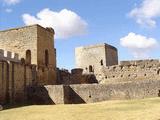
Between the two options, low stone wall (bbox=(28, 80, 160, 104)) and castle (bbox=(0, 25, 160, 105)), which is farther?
castle (bbox=(0, 25, 160, 105))

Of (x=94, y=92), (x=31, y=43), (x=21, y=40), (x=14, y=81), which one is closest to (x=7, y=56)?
(x=14, y=81)

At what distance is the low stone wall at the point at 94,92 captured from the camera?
22312 mm

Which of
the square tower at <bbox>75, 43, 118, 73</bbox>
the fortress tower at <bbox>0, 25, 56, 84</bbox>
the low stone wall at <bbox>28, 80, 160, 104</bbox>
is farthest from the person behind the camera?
the square tower at <bbox>75, 43, 118, 73</bbox>

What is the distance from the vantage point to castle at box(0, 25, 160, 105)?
2297 centimetres

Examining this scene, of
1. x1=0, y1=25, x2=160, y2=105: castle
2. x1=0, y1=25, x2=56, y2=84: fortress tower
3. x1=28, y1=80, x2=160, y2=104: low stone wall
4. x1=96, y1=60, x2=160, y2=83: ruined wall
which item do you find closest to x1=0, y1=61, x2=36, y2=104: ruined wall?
x1=0, y1=25, x2=160, y2=105: castle

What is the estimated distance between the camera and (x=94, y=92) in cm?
2353

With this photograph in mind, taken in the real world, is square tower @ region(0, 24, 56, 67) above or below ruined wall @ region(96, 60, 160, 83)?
above

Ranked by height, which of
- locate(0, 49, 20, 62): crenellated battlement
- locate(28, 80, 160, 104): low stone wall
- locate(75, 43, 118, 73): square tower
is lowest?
locate(28, 80, 160, 104): low stone wall

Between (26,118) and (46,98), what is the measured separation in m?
9.08

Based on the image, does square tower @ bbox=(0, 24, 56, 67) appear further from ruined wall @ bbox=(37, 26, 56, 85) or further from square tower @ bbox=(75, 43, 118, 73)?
square tower @ bbox=(75, 43, 118, 73)

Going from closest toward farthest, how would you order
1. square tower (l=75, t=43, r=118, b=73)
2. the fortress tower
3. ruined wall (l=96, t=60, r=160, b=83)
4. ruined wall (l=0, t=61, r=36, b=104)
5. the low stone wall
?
the low stone wall
ruined wall (l=0, t=61, r=36, b=104)
ruined wall (l=96, t=60, r=160, b=83)
the fortress tower
square tower (l=75, t=43, r=118, b=73)

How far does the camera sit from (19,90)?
24.9 meters

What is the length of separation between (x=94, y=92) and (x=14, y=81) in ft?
19.4

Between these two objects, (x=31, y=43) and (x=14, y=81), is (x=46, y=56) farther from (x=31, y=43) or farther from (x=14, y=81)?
(x=14, y=81)
